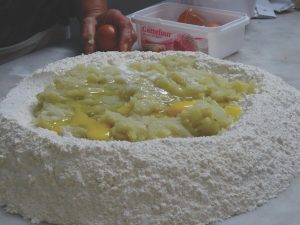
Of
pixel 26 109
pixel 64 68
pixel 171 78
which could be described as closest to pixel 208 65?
pixel 171 78

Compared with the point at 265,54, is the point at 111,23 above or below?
above

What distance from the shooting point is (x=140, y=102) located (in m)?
1.62

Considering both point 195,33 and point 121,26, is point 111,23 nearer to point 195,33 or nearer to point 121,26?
point 121,26

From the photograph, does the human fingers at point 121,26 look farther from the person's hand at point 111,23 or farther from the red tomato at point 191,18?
the red tomato at point 191,18

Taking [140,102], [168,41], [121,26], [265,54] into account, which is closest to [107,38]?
[121,26]

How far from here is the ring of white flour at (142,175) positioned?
1.35 m

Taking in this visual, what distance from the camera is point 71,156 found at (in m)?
1.40

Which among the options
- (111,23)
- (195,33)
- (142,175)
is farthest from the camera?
(111,23)

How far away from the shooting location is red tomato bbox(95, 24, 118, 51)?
2.47 metres

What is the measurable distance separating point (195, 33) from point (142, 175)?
3.80 feet

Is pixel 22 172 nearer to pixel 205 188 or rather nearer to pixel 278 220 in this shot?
pixel 205 188

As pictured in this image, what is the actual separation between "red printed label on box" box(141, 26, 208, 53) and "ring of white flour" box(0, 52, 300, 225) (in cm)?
86

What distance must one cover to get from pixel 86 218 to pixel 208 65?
853mm

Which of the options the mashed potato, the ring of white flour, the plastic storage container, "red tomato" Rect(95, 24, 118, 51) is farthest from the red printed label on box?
the ring of white flour
